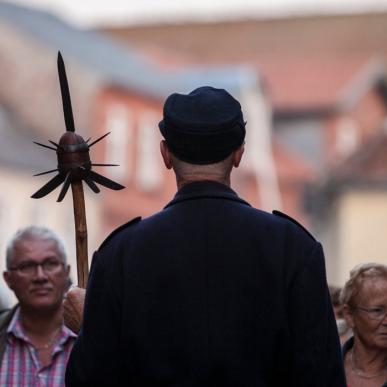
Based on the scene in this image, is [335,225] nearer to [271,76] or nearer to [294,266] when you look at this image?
[294,266]

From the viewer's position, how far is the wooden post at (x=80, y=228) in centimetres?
506

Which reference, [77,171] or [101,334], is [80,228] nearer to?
[77,171]

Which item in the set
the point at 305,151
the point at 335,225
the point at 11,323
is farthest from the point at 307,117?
the point at 11,323

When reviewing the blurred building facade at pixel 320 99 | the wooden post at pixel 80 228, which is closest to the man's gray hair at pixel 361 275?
the wooden post at pixel 80 228

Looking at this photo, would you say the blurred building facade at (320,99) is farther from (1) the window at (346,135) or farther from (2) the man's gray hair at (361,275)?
(2) the man's gray hair at (361,275)

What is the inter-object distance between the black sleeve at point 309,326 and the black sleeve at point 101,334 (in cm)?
50

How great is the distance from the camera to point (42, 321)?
7.13 metres

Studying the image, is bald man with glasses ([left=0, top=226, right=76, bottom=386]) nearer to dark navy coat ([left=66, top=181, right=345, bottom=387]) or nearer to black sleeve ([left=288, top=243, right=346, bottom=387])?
dark navy coat ([left=66, top=181, right=345, bottom=387])

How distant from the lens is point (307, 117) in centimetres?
7112

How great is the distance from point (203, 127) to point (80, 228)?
2.41 ft

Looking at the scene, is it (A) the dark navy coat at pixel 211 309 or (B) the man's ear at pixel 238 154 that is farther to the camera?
(B) the man's ear at pixel 238 154

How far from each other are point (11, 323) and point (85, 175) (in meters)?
2.18

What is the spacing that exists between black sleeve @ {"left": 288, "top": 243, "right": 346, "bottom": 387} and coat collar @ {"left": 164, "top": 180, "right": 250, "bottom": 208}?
317 millimetres

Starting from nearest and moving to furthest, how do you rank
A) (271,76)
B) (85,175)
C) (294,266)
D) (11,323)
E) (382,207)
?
1. (294,266)
2. (85,175)
3. (11,323)
4. (382,207)
5. (271,76)
